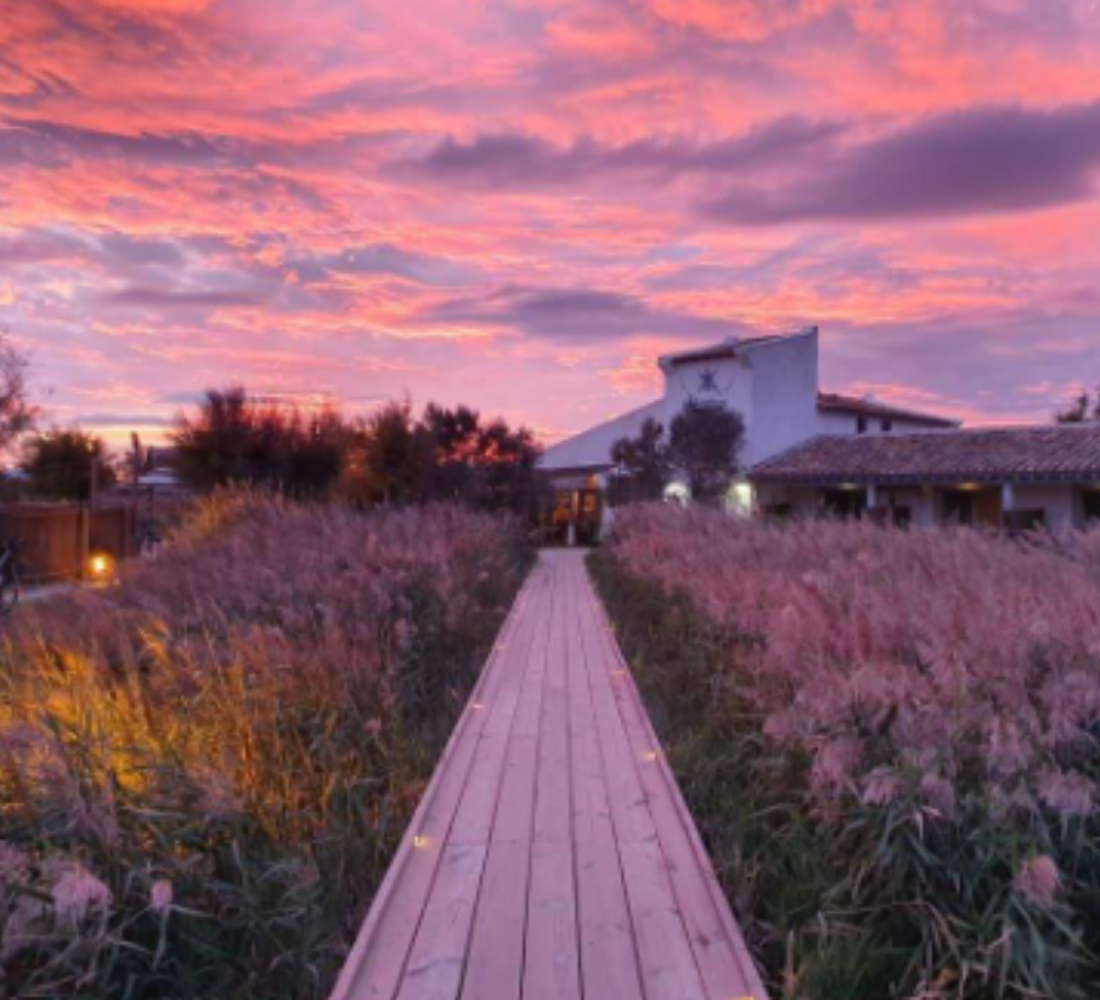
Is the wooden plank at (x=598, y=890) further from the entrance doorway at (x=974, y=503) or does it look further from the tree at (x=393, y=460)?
the entrance doorway at (x=974, y=503)

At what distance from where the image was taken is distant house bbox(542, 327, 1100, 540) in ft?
86.4

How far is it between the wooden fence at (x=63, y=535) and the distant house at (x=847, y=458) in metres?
14.9

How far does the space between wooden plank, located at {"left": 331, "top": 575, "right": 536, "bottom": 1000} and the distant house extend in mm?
19765

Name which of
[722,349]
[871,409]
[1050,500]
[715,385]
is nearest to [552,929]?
[1050,500]

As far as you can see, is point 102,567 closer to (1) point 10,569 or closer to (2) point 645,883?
(1) point 10,569

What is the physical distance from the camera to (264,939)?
3270 mm

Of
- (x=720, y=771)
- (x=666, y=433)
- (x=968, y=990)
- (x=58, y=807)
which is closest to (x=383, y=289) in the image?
(x=720, y=771)

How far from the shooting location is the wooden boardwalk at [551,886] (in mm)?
3230

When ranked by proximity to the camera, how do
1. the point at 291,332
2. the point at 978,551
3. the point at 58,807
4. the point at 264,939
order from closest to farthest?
the point at 58,807 < the point at 264,939 < the point at 978,551 < the point at 291,332

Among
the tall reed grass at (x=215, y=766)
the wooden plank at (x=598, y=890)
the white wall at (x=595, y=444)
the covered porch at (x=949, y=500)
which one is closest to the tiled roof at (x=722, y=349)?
the covered porch at (x=949, y=500)

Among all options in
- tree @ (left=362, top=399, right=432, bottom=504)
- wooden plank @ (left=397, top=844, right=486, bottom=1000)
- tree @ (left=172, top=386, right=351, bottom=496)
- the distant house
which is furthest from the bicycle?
the distant house

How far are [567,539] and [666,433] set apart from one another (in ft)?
16.1

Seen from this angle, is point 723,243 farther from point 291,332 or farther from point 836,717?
point 836,717

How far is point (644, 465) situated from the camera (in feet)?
100.0
